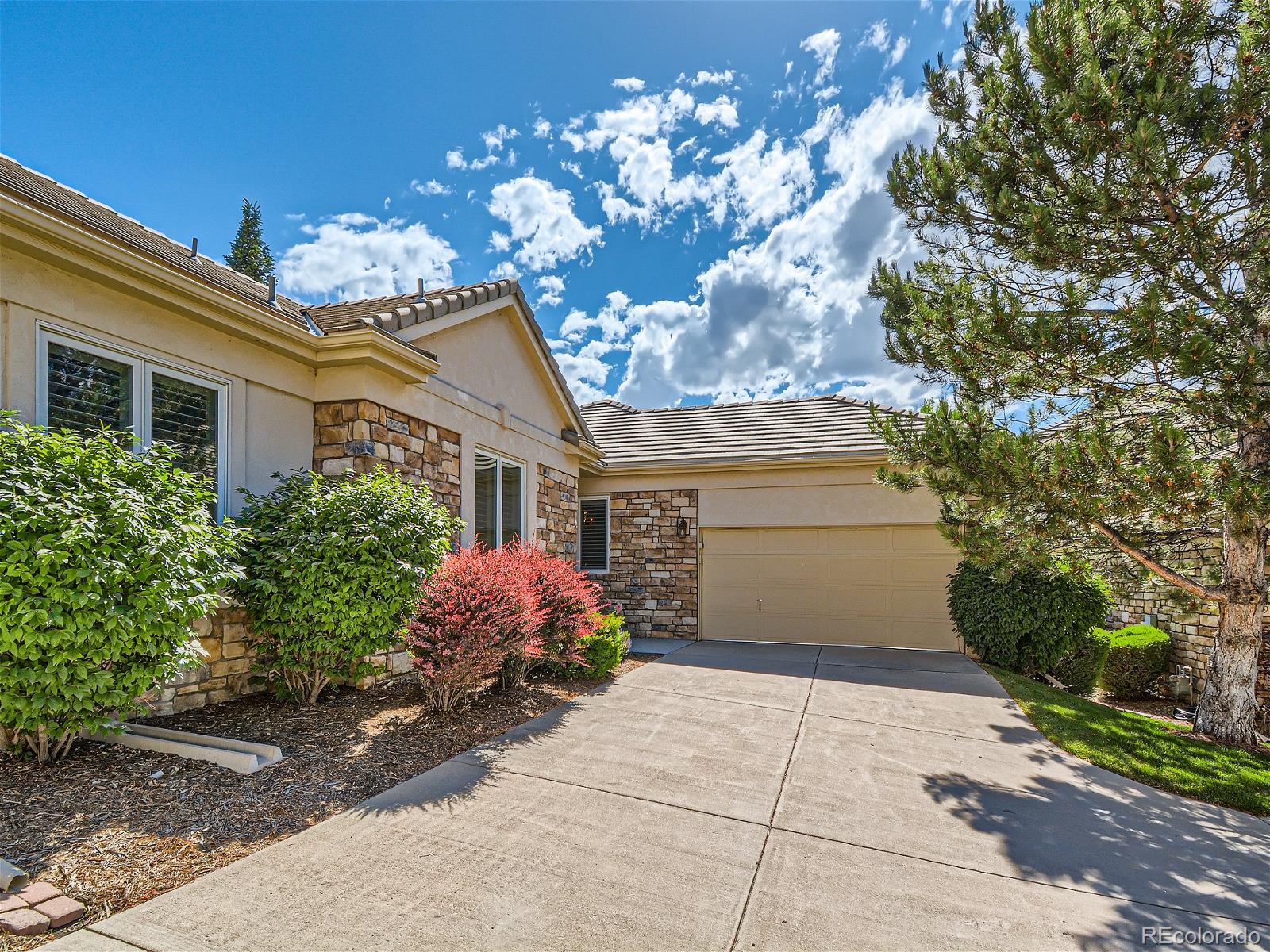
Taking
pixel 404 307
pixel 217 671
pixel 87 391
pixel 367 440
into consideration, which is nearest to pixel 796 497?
pixel 404 307

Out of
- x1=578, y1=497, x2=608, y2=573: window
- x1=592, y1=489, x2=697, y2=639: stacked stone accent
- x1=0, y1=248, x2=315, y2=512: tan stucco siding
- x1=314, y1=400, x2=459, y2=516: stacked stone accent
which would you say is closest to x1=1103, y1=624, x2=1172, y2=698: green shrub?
x1=592, y1=489, x2=697, y2=639: stacked stone accent

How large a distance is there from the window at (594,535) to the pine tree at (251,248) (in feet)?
66.0

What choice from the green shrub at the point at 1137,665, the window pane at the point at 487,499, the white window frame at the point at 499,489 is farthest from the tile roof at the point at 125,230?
the green shrub at the point at 1137,665

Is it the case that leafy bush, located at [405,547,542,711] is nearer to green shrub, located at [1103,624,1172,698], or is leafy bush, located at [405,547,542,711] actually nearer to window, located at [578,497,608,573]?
window, located at [578,497,608,573]

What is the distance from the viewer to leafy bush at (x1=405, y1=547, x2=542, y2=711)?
5535 mm

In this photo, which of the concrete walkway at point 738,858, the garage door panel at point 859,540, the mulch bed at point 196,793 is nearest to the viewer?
the concrete walkway at point 738,858

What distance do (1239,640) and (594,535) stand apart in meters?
9.60

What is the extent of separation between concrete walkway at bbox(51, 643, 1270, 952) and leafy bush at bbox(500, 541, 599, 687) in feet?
4.83

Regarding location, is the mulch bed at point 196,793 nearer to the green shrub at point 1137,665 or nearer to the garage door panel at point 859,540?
the garage door panel at point 859,540

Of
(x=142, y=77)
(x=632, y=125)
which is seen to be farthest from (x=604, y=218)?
(x=142, y=77)

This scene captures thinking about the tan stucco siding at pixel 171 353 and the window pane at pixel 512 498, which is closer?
the tan stucco siding at pixel 171 353

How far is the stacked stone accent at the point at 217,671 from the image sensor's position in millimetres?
5184

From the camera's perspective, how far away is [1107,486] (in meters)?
5.33

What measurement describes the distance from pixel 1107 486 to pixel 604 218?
11183 millimetres
